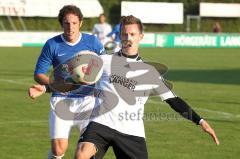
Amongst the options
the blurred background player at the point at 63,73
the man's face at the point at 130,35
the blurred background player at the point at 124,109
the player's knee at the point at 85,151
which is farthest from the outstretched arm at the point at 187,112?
the blurred background player at the point at 63,73

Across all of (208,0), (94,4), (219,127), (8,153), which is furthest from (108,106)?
(208,0)

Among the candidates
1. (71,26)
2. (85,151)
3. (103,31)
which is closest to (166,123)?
(71,26)

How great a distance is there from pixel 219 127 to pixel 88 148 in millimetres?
7222

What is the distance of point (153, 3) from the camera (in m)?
65.3

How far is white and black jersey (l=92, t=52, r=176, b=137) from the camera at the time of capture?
7359 mm

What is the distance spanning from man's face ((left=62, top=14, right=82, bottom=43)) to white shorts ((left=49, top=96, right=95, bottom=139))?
791 millimetres

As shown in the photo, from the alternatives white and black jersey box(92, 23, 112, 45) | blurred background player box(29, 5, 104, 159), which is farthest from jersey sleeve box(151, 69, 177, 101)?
white and black jersey box(92, 23, 112, 45)

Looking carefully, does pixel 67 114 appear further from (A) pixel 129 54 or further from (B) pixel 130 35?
(B) pixel 130 35

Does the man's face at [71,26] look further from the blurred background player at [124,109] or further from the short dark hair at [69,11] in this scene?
the blurred background player at [124,109]

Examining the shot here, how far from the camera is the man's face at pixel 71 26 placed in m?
8.66

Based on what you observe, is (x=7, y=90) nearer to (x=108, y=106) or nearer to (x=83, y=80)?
(x=83, y=80)

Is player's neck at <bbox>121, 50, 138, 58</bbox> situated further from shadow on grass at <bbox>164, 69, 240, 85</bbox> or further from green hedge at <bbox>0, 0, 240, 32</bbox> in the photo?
green hedge at <bbox>0, 0, 240, 32</bbox>

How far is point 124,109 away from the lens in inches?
291

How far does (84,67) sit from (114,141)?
5.98ft
